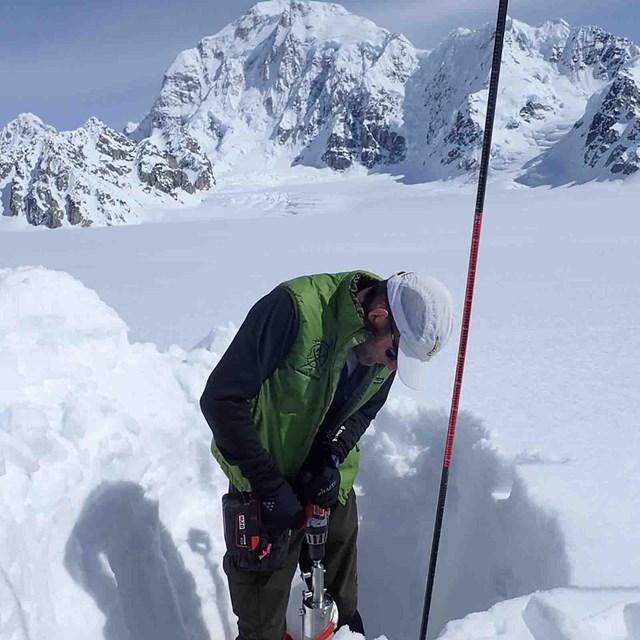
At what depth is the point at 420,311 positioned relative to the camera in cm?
215

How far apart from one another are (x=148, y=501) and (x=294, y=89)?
15701cm

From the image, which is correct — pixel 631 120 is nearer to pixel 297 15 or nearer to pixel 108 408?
pixel 108 408

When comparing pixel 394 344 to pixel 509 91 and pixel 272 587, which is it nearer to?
pixel 272 587

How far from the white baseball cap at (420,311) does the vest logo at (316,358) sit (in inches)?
11.7

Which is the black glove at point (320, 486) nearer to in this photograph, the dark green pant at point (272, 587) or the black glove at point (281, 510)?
the black glove at point (281, 510)

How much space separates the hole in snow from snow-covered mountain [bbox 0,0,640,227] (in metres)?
45.1

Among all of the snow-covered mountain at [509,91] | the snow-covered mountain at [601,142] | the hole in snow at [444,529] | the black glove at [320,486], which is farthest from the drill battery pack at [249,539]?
the snow-covered mountain at [509,91]

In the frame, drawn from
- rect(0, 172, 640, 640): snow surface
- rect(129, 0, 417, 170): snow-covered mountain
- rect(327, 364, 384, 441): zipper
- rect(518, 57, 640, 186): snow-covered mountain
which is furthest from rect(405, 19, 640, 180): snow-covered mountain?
rect(327, 364, 384, 441): zipper

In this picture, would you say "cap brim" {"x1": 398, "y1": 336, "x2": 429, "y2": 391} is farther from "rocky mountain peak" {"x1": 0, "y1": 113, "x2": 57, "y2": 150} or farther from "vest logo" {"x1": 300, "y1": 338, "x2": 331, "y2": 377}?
"rocky mountain peak" {"x1": 0, "y1": 113, "x2": 57, "y2": 150}

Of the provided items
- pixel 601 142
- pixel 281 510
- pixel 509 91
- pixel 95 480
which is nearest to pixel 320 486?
pixel 281 510

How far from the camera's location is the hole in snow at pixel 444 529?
3.24 m

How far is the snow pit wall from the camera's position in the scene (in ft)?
9.08

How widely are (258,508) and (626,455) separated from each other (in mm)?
2471

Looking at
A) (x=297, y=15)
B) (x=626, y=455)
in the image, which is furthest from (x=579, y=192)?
(x=297, y=15)
